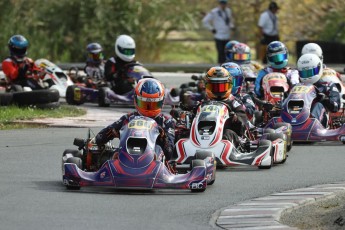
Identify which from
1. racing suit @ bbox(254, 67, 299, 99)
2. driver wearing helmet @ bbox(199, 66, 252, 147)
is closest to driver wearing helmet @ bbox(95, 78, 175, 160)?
driver wearing helmet @ bbox(199, 66, 252, 147)

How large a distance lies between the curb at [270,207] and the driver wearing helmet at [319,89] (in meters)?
4.10

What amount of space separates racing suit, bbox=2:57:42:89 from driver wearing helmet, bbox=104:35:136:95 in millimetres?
1624

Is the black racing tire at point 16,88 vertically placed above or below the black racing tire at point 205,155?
below

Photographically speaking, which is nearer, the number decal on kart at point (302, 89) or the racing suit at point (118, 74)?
the number decal on kart at point (302, 89)

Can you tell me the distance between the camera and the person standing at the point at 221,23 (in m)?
30.0

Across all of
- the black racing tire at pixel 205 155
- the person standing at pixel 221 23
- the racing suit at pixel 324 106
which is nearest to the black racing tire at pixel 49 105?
the racing suit at pixel 324 106

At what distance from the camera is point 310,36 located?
36.8 metres

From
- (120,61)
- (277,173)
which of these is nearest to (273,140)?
(277,173)

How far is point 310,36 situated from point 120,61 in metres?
15.2

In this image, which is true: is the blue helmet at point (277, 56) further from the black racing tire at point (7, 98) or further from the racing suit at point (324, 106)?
the black racing tire at point (7, 98)

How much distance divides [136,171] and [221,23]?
61.3ft

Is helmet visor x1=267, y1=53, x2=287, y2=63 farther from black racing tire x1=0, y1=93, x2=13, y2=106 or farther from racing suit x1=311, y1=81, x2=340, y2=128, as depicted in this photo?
black racing tire x1=0, y1=93, x2=13, y2=106

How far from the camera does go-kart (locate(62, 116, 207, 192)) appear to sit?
1155 centimetres

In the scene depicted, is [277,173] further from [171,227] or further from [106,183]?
[171,227]
